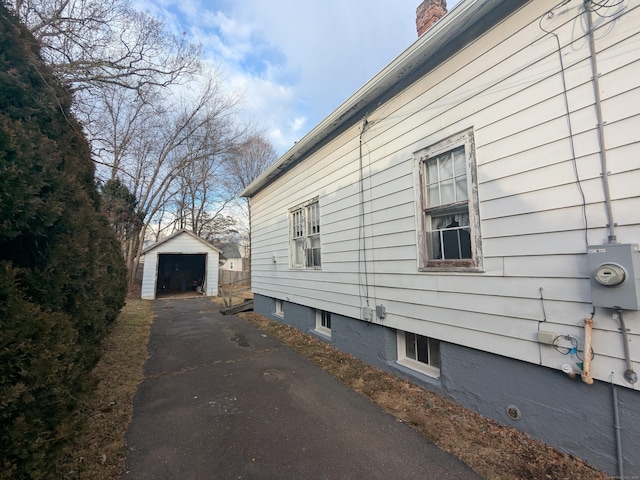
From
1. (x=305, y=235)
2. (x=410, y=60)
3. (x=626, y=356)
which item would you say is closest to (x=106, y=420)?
(x=305, y=235)

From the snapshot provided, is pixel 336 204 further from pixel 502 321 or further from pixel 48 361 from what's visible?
pixel 48 361

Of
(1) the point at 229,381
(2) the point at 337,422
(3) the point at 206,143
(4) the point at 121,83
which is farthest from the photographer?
(3) the point at 206,143

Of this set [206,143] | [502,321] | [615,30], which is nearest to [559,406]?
[502,321]

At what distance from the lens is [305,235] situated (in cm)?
708

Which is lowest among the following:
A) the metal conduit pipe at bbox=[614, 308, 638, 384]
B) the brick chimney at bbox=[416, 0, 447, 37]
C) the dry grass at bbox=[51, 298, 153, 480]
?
the dry grass at bbox=[51, 298, 153, 480]

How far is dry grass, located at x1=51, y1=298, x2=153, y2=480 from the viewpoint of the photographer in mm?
2412

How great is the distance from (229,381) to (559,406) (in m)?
4.01

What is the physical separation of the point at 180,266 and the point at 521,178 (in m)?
22.9

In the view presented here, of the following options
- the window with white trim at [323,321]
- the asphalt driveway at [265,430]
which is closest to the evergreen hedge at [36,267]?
the asphalt driveway at [265,430]

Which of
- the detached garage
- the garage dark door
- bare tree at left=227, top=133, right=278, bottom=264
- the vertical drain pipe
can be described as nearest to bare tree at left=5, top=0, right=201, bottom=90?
the vertical drain pipe

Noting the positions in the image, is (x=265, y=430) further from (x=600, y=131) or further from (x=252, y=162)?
(x=252, y=162)

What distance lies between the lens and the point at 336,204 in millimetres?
5797

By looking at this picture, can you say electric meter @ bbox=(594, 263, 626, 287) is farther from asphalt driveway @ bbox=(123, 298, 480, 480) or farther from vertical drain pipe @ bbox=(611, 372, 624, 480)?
asphalt driveway @ bbox=(123, 298, 480, 480)

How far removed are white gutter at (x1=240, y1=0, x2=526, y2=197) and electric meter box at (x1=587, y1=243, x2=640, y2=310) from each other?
8.48 ft
